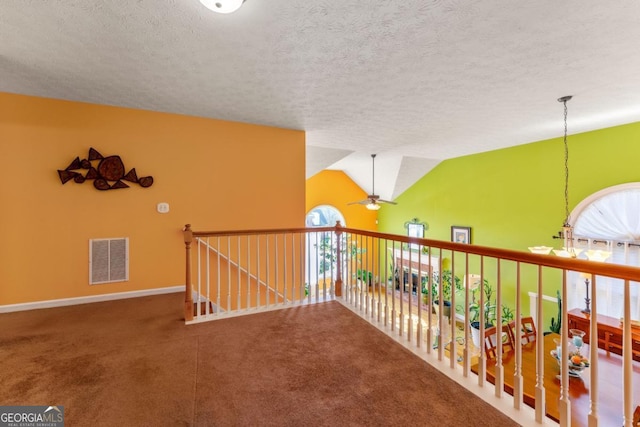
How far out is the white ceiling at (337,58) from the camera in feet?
5.59

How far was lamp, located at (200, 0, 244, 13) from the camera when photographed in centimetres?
156

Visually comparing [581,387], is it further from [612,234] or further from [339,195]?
[339,195]

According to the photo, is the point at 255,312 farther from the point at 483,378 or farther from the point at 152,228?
the point at 483,378

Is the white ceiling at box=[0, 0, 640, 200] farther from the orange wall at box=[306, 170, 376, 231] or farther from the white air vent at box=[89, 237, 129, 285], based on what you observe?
the orange wall at box=[306, 170, 376, 231]

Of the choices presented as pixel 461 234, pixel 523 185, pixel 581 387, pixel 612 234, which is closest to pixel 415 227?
pixel 461 234

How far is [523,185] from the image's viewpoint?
5.16 meters

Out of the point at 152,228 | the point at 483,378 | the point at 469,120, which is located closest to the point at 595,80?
the point at 469,120

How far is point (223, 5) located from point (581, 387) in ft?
12.9

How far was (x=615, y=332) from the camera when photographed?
3.12 m

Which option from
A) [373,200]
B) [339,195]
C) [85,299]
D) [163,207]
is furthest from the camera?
[339,195]

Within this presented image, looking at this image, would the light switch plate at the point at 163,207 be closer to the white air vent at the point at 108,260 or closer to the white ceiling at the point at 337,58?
the white air vent at the point at 108,260

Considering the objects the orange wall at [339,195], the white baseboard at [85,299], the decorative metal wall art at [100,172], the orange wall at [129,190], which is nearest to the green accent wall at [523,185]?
the orange wall at [339,195]

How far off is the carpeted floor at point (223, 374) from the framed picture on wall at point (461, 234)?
463 cm

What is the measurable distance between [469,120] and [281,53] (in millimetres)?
2884
